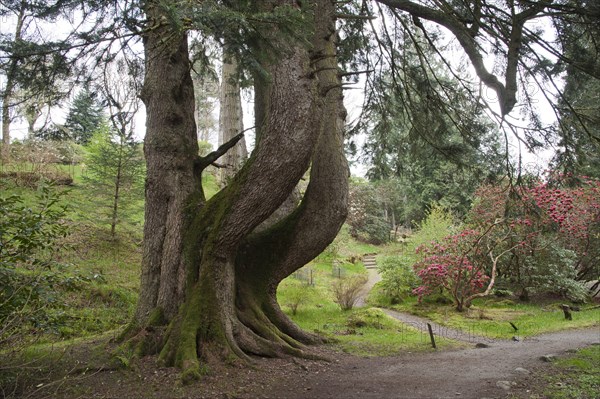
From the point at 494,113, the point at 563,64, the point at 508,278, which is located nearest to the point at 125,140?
the point at 494,113

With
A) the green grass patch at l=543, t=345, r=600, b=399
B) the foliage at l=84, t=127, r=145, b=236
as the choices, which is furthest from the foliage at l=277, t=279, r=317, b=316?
the green grass patch at l=543, t=345, r=600, b=399

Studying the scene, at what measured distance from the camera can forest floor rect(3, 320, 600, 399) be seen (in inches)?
145

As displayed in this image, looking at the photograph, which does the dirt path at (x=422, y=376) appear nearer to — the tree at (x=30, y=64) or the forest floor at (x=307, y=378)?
the forest floor at (x=307, y=378)

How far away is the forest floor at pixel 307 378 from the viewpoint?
3686 mm

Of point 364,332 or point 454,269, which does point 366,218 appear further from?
point 364,332

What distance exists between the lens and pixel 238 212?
182 inches

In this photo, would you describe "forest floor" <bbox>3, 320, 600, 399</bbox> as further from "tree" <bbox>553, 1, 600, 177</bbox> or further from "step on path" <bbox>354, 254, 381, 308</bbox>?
"step on path" <bbox>354, 254, 381, 308</bbox>

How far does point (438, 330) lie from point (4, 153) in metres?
14.3

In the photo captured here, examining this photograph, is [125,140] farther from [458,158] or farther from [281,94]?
[458,158]

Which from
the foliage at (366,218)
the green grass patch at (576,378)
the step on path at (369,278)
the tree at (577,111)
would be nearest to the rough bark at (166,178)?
the green grass patch at (576,378)

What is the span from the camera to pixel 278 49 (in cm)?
351

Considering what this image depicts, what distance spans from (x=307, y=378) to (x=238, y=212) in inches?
79.9

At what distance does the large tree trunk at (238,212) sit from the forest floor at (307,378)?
300 mm

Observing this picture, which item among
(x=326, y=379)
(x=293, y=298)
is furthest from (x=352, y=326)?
(x=326, y=379)
